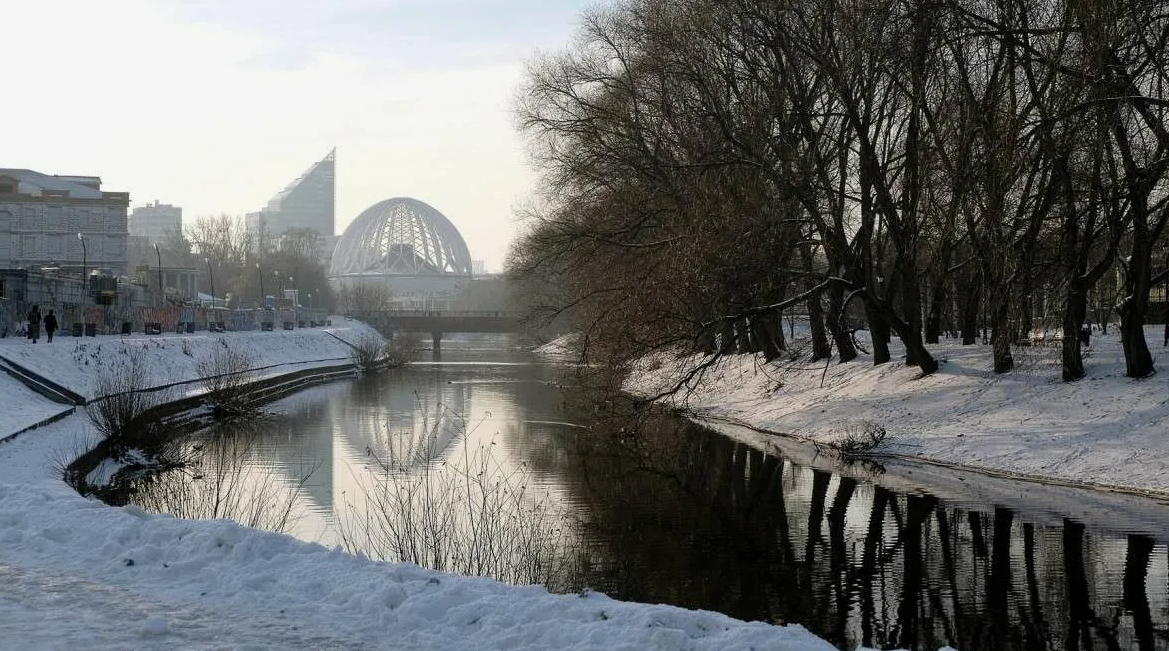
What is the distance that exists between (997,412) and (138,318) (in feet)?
135

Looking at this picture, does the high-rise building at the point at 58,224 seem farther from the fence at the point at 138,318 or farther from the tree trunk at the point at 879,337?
the tree trunk at the point at 879,337

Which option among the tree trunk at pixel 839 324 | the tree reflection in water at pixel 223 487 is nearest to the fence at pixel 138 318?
the tree reflection in water at pixel 223 487

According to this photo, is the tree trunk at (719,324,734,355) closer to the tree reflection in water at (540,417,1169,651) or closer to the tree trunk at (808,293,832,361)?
the tree reflection in water at (540,417,1169,651)

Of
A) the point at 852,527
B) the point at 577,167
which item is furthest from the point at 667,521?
the point at 577,167

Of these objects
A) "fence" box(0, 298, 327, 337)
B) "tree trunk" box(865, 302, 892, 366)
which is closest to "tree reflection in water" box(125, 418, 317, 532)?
"tree trunk" box(865, 302, 892, 366)

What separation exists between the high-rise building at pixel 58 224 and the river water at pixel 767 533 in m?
72.3

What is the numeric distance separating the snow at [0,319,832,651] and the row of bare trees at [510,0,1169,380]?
11.6 metres

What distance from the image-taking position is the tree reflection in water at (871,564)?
11.1 metres

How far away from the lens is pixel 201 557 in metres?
10.6

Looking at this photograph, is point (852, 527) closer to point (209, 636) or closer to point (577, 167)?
point (209, 636)

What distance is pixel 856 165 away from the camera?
2920 centimetres

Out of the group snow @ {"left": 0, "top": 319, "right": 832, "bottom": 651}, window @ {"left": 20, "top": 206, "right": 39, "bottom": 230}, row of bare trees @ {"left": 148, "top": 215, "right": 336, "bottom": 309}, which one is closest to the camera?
snow @ {"left": 0, "top": 319, "right": 832, "bottom": 651}

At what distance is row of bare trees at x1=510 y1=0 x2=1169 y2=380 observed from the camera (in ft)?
61.7

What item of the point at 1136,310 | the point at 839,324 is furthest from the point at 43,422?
the point at 1136,310
